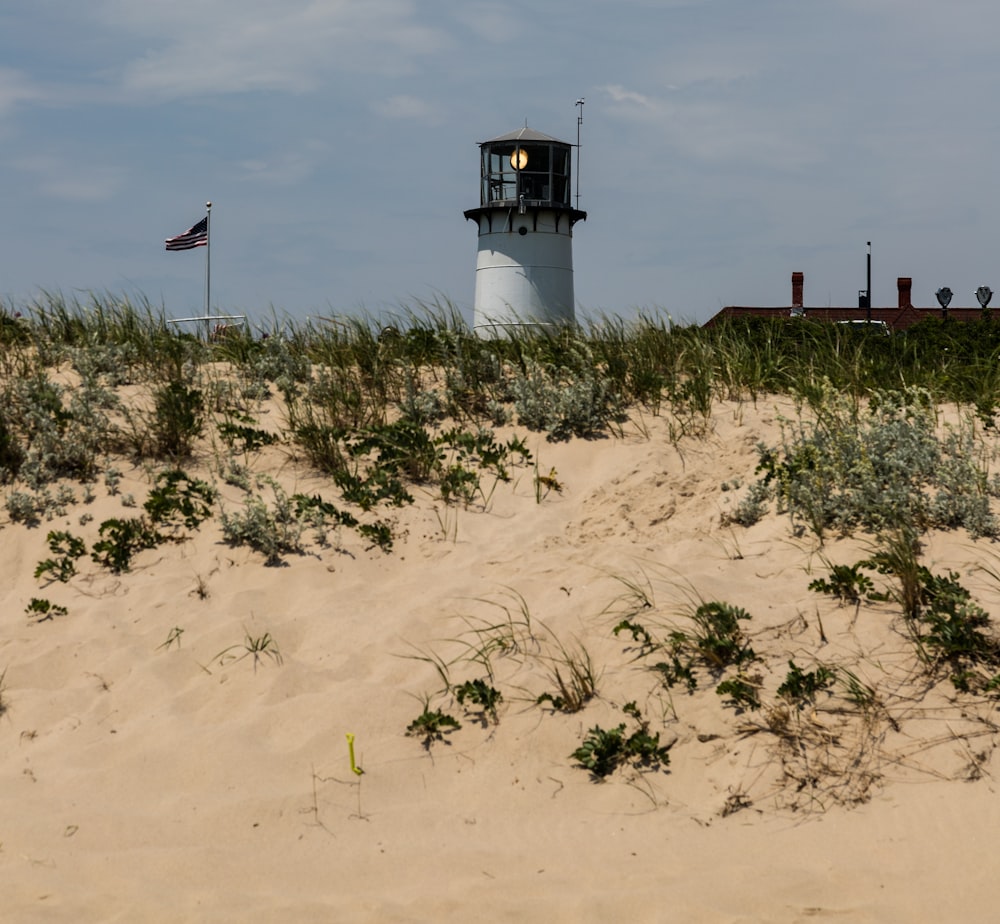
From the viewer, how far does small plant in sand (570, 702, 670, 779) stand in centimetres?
462

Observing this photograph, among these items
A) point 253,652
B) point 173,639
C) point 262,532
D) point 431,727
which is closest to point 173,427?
point 262,532

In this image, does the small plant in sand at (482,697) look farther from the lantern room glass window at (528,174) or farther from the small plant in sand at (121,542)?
the lantern room glass window at (528,174)

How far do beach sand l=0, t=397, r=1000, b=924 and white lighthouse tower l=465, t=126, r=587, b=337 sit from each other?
50.9 ft

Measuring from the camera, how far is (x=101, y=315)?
960 centimetres

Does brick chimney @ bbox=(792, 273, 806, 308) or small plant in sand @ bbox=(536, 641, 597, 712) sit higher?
brick chimney @ bbox=(792, 273, 806, 308)

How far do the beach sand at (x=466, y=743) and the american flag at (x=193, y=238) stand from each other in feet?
55.6

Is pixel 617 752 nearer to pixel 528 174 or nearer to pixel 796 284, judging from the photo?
pixel 528 174

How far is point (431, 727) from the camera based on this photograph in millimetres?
4926

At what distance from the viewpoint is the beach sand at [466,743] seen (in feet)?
12.4

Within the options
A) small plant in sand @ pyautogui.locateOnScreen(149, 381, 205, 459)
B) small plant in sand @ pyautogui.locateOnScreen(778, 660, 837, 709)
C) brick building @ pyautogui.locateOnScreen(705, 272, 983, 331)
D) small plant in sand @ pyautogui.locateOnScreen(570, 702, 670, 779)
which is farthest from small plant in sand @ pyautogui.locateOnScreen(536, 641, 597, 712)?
brick building @ pyautogui.locateOnScreen(705, 272, 983, 331)

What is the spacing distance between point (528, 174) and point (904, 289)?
92.9ft

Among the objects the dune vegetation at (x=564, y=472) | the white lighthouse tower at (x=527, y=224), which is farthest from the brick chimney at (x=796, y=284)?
the dune vegetation at (x=564, y=472)

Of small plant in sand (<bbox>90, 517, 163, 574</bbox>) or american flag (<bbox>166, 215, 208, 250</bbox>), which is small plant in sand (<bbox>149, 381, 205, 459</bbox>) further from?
american flag (<bbox>166, 215, 208, 250</bbox>)

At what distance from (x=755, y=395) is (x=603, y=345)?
1.39m
